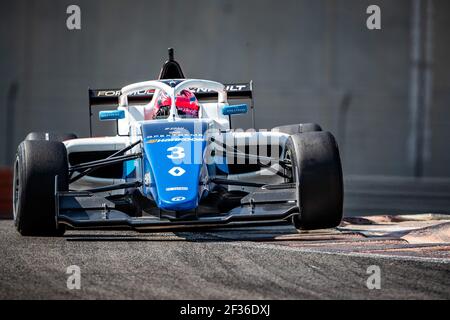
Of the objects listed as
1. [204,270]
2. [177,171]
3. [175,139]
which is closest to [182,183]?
[177,171]

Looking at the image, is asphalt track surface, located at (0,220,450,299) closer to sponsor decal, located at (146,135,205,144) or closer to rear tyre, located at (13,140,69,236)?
rear tyre, located at (13,140,69,236)

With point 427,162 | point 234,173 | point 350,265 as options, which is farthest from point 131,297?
point 427,162

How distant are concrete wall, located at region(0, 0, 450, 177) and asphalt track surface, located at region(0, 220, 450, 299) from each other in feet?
24.2

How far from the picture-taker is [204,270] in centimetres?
630

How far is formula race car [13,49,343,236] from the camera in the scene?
25.2ft

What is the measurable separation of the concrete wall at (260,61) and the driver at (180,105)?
6162 millimetres

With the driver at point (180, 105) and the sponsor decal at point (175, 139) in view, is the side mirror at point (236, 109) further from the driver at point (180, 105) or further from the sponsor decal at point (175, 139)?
the sponsor decal at point (175, 139)

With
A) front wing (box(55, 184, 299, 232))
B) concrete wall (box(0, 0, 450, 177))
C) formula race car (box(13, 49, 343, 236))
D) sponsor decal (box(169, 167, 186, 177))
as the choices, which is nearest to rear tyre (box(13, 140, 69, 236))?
formula race car (box(13, 49, 343, 236))

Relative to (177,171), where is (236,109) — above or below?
above

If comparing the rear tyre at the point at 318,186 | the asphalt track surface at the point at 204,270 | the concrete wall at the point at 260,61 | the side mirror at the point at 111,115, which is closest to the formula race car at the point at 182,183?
the rear tyre at the point at 318,186

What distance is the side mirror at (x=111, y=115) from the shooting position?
9289mm

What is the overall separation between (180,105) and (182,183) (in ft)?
5.76

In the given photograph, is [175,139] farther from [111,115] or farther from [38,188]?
[111,115]
